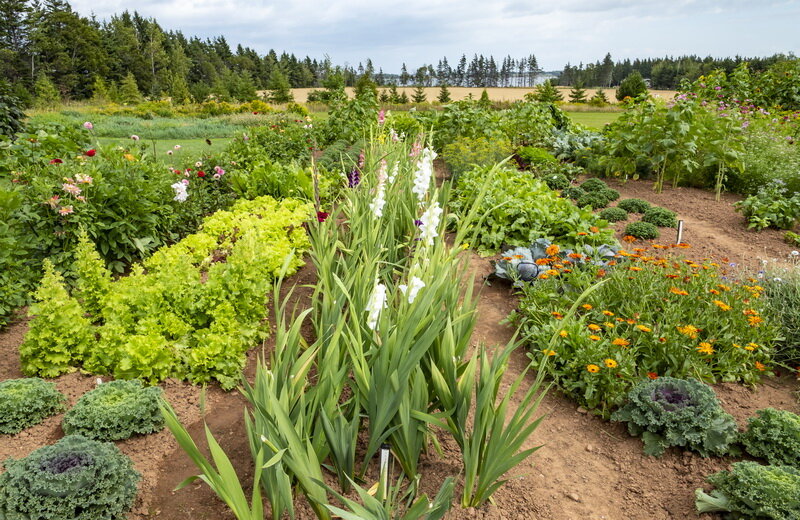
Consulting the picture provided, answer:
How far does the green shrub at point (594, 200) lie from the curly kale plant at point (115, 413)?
232 inches

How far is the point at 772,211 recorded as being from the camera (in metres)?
6.26

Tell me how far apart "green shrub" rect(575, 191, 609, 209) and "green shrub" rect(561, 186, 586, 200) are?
13 centimetres

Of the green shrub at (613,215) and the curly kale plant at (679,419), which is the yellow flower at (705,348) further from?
the green shrub at (613,215)

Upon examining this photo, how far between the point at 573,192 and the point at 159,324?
6.05m

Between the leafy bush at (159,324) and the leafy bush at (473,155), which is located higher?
the leafy bush at (473,155)

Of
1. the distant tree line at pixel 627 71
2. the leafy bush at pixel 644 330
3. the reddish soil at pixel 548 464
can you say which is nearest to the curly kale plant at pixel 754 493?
the reddish soil at pixel 548 464

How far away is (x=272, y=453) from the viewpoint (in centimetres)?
187

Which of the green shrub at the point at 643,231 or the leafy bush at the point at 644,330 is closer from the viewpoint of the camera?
the leafy bush at the point at 644,330

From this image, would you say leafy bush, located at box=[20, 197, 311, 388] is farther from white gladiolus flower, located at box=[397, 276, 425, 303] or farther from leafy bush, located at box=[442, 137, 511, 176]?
leafy bush, located at box=[442, 137, 511, 176]

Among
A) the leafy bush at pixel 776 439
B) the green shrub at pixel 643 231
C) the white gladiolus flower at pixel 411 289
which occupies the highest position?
the white gladiolus flower at pixel 411 289

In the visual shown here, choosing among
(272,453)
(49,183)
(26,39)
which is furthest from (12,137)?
(26,39)

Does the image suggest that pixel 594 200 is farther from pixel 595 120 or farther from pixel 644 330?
pixel 595 120

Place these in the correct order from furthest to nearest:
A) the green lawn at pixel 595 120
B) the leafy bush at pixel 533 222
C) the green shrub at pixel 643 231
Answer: the green lawn at pixel 595 120
the green shrub at pixel 643 231
the leafy bush at pixel 533 222

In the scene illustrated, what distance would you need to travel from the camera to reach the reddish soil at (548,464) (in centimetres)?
234
